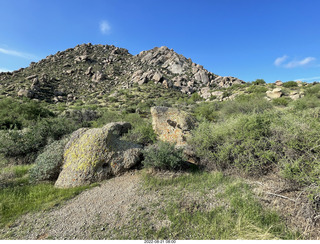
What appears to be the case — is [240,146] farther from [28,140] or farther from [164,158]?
[28,140]

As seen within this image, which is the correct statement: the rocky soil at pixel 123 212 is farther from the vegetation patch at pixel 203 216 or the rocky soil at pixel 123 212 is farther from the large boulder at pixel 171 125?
the large boulder at pixel 171 125

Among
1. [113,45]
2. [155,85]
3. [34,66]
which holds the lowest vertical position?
[155,85]

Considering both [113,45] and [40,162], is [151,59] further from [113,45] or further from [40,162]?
[40,162]

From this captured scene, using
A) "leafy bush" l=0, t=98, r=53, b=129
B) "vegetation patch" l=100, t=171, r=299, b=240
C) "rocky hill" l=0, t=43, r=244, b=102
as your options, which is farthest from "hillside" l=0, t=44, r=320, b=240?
"rocky hill" l=0, t=43, r=244, b=102

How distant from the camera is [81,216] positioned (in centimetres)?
288

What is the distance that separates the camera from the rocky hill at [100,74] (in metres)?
42.1

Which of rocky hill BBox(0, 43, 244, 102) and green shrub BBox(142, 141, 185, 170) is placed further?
rocky hill BBox(0, 43, 244, 102)

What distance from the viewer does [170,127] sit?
757cm

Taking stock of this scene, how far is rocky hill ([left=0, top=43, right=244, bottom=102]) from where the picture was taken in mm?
42125

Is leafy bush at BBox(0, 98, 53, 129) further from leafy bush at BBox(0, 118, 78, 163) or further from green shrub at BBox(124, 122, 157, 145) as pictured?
green shrub at BBox(124, 122, 157, 145)

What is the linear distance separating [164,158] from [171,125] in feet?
11.0

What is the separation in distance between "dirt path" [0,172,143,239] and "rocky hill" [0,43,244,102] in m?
45.5

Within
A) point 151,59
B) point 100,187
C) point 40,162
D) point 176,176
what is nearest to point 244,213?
point 176,176

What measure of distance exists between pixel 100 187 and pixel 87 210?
0.98 meters
